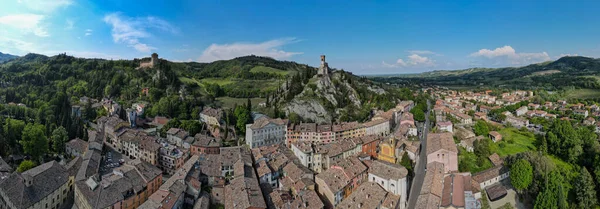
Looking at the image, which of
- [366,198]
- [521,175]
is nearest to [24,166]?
[366,198]

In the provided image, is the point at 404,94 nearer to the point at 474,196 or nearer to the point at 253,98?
the point at 253,98

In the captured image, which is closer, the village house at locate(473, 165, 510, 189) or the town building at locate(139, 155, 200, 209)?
the town building at locate(139, 155, 200, 209)

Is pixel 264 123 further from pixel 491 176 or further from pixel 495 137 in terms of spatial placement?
pixel 495 137

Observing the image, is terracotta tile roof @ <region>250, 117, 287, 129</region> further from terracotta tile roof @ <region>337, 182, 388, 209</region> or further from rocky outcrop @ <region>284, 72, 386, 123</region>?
terracotta tile roof @ <region>337, 182, 388, 209</region>

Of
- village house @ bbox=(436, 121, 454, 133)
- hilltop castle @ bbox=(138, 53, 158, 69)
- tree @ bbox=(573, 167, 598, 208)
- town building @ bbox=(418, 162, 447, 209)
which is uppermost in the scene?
hilltop castle @ bbox=(138, 53, 158, 69)

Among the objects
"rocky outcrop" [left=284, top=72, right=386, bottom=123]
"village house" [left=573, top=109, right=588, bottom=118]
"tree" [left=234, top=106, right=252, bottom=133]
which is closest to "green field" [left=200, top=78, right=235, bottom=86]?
"rocky outcrop" [left=284, top=72, right=386, bottom=123]

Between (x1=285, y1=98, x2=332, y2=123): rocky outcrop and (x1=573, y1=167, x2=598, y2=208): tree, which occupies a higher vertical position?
(x1=285, y1=98, x2=332, y2=123): rocky outcrop

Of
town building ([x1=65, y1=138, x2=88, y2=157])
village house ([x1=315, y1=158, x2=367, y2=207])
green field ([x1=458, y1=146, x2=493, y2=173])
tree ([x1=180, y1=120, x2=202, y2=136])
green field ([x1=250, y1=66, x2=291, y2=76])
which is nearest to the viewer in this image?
village house ([x1=315, y1=158, x2=367, y2=207])

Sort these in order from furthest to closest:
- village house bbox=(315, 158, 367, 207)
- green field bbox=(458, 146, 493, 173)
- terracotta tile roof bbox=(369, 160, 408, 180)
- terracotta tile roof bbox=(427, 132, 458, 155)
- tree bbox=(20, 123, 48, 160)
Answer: green field bbox=(458, 146, 493, 173)
tree bbox=(20, 123, 48, 160)
terracotta tile roof bbox=(427, 132, 458, 155)
terracotta tile roof bbox=(369, 160, 408, 180)
village house bbox=(315, 158, 367, 207)
